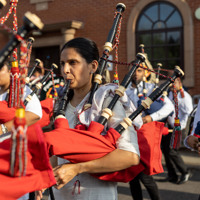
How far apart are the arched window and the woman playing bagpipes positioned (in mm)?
7000

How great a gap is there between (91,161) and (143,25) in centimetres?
777

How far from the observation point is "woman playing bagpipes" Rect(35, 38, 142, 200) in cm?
156

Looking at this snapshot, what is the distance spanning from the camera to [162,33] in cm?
869

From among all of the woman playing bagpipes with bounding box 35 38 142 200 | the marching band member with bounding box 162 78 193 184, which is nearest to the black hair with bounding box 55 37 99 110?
the woman playing bagpipes with bounding box 35 38 142 200

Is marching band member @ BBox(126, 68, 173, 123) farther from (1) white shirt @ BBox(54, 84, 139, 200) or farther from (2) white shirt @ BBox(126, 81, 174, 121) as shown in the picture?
(1) white shirt @ BBox(54, 84, 139, 200)

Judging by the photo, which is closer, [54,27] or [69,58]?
[69,58]

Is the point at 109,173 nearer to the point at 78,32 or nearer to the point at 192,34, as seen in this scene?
the point at 192,34

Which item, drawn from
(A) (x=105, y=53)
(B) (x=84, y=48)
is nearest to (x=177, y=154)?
(A) (x=105, y=53)

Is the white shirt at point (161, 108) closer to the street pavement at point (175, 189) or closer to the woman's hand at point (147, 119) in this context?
the woman's hand at point (147, 119)

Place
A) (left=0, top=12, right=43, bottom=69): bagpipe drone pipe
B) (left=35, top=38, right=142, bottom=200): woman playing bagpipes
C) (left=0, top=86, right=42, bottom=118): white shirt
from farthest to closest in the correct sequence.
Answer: (left=0, top=86, right=42, bottom=118): white shirt → (left=35, top=38, right=142, bottom=200): woman playing bagpipes → (left=0, top=12, right=43, bottom=69): bagpipe drone pipe

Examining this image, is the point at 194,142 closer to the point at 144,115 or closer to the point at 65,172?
the point at 65,172

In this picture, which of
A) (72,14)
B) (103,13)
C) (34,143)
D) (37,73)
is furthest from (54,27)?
(34,143)

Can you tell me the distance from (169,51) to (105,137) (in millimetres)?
7485

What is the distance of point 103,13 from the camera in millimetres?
8859
